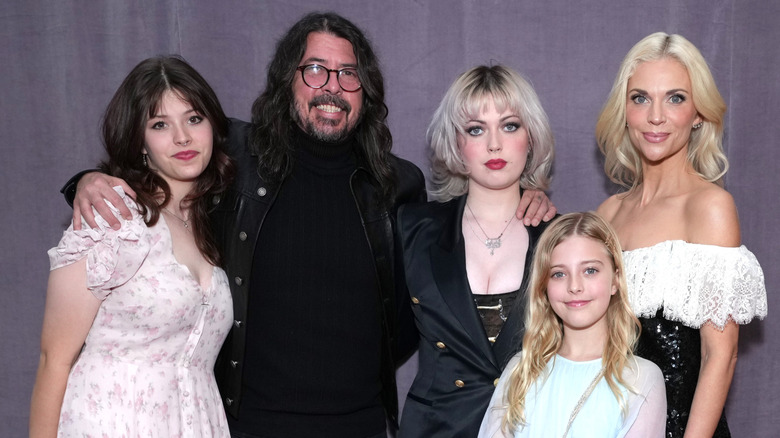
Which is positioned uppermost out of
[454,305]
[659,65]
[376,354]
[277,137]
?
[659,65]

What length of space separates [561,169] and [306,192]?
1.19m

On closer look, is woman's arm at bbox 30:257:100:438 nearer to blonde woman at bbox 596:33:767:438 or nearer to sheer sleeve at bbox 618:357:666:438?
sheer sleeve at bbox 618:357:666:438

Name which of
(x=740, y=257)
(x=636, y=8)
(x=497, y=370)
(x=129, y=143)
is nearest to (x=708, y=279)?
(x=740, y=257)

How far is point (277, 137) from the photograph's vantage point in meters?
2.84

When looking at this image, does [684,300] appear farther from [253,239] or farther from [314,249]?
[253,239]

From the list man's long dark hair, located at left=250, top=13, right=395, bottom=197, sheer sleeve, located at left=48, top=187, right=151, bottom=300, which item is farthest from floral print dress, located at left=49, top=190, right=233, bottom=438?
man's long dark hair, located at left=250, top=13, right=395, bottom=197

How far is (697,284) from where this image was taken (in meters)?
2.34

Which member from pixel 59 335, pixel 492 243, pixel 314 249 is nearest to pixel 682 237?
pixel 492 243

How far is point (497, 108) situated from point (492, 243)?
48cm

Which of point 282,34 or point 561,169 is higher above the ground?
point 282,34

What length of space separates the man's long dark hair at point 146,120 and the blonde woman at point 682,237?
56.7 inches

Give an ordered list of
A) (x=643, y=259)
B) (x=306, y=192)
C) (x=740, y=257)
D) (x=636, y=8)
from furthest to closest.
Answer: (x=636, y=8) → (x=306, y=192) → (x=643, y=259) → (x=740, y=257)

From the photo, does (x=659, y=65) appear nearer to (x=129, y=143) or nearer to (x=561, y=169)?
(x=561, y=169)

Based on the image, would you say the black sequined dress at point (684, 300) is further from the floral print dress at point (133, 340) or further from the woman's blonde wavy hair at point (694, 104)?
the floral print dress at point (133, 340)
